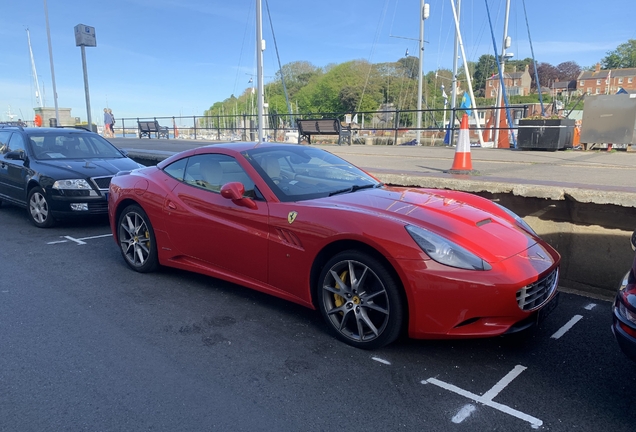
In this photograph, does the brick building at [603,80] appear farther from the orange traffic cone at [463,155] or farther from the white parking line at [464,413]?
the white parking line at [464,413]

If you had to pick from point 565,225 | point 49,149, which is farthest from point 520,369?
point 49,149

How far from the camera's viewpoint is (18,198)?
784cm

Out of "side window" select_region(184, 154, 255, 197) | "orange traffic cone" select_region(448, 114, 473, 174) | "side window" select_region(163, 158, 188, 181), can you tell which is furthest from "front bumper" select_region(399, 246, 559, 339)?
"orange traffic cone" select_region(448, 114, 473, 174)

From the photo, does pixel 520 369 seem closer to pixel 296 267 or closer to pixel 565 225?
pixel 296 267

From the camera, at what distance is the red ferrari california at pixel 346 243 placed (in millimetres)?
3055

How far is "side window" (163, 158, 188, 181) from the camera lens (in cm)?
485

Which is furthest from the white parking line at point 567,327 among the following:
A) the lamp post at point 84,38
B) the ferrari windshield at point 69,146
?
the lamp post at point 84,38

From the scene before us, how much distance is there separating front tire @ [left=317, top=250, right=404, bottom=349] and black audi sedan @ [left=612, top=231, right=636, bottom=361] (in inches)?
48.3

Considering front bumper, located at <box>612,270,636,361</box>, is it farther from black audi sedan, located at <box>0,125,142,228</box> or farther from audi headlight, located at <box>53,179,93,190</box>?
audi headlight, located at <box>53,179,93,190</box>

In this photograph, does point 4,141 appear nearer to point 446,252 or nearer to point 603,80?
point 446,252

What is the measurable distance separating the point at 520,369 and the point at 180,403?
7.13ft

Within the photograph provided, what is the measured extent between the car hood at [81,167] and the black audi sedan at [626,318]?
6.90 metres

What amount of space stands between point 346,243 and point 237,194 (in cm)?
108

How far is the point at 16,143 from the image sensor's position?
26.7 feet
